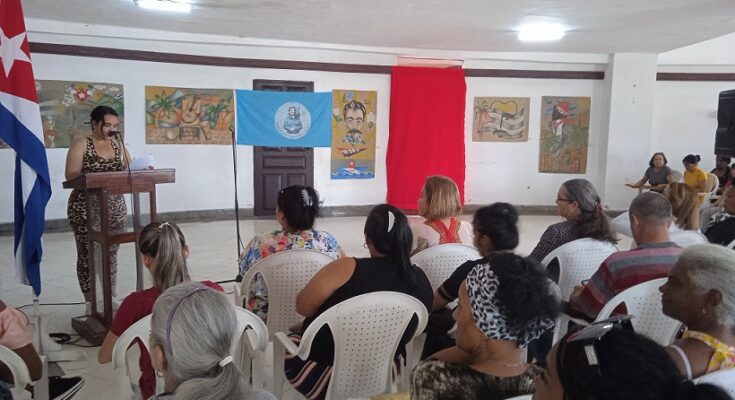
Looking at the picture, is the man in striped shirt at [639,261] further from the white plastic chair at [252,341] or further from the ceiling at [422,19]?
the ceiling at [422,19]

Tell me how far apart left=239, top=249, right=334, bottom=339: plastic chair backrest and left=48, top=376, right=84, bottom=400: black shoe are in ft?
2.67

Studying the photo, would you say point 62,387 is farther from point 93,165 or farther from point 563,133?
point 563,133

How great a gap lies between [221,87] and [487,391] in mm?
7879

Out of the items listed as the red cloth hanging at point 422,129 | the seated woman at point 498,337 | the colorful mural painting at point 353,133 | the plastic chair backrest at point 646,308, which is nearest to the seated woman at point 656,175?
the red cloth hanging at point 422,129

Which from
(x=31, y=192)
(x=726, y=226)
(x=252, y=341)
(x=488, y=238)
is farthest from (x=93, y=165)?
(x=726, y=226)

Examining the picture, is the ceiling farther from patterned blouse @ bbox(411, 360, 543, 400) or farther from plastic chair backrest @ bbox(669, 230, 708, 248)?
patterned blouse @ bbox(411, 360, 543, 400)

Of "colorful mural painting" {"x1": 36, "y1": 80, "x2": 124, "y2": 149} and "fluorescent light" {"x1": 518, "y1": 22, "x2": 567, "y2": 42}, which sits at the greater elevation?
"fluorescent light" {"x1": 518, "y1": 22, "x2": 567, "y2": 42}

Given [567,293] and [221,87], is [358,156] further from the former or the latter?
[567,293]

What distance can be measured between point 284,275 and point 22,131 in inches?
61.6

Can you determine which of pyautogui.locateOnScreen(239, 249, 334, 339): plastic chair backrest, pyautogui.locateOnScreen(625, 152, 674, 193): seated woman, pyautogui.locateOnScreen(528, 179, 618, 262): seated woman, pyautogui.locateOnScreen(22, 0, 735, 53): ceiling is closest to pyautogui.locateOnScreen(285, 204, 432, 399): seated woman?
pyautogui.locateOnScreen(239, 249, 334, 339): plastic chair backrest

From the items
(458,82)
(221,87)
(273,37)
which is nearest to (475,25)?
(458,82)

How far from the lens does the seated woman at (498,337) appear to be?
4.70 feet

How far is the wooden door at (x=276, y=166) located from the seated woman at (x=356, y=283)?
267 inches

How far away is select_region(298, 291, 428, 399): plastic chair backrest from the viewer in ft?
6.73
